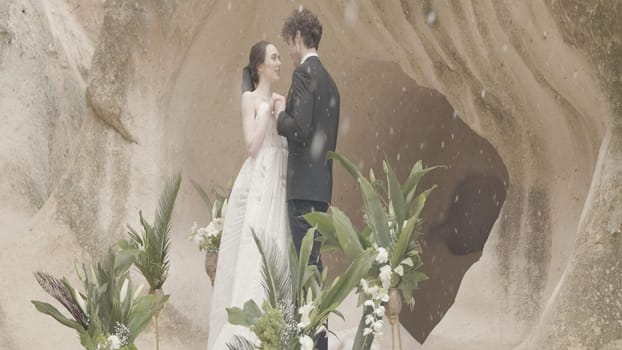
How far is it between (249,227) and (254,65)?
79cm

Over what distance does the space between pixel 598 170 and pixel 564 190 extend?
116 cm

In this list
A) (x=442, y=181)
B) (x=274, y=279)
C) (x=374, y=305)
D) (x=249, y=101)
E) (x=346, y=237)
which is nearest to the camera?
(x=274, y=279)

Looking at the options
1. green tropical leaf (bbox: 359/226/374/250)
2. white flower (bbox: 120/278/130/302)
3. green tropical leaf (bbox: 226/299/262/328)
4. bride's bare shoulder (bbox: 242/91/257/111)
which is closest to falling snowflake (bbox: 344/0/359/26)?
bride's bare shoulder (bbox: 242/91/257/111)

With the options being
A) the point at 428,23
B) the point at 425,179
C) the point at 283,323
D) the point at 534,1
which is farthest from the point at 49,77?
the point at 283,323

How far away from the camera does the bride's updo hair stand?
244 inches

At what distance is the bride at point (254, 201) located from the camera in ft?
20.0

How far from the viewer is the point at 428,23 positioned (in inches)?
269

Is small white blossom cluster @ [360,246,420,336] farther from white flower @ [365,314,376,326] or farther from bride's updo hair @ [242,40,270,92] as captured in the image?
bride's updo hair @ [242,40,270,92]

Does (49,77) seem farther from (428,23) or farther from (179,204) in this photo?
(428,23)

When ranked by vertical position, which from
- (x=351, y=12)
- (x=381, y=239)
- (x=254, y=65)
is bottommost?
(x=381, y=239)

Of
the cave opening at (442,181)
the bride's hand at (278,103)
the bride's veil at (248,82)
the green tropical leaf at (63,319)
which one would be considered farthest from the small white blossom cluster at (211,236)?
the cave opening at (442,181)

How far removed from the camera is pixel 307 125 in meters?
5.79

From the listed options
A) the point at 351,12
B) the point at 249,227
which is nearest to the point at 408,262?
the point at 249,227

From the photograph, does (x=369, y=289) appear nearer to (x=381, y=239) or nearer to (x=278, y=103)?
(x=381, y=239)
